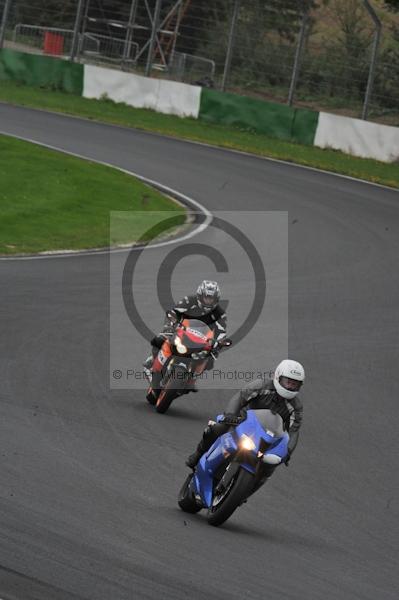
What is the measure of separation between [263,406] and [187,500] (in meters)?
0.99

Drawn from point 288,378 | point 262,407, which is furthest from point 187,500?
point 288,378

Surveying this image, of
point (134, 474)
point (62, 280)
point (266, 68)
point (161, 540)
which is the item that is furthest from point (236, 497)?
point (266, 68)

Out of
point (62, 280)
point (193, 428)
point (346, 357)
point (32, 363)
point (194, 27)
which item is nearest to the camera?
point (193, 428)

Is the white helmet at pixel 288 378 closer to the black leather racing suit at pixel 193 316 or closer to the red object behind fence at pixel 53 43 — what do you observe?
the black leather racing suit at pixel 193 316

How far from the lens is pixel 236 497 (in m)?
8.91

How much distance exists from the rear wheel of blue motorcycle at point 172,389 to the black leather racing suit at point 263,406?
3.22m

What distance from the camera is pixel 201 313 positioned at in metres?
13.4

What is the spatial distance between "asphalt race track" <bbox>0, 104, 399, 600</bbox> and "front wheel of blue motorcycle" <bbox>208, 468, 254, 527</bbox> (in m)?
0.11

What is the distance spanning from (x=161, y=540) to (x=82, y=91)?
34.9m

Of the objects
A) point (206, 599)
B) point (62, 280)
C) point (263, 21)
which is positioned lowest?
point (62, 280)

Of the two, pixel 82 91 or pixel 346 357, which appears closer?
pixel 346 357

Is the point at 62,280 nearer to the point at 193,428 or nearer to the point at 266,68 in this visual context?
the point at 193,428

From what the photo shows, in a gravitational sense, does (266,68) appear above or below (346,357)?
above

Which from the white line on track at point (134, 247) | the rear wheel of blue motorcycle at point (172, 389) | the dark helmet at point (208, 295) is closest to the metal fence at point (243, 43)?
the white line on track at point (134, 247)
